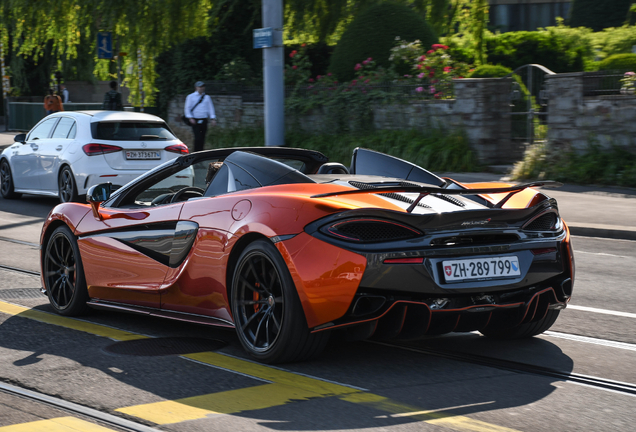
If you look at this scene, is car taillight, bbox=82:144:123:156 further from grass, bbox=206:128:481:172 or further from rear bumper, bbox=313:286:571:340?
rear bumper, bbox=313:286:571:340

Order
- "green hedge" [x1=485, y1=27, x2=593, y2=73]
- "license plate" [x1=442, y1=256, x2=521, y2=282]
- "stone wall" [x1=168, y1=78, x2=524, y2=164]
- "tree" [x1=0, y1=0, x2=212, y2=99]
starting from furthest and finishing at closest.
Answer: "tree" [x1=0, y1=0, x2=212, y2=99] < "green hedge" [x1=485, y1=27, x2=593, y2=73] < "stone wall" [x1=168, y1=78, x2=524, y2=164] < "license plate" [x1=442, y1=256, x2=521, y2=282]

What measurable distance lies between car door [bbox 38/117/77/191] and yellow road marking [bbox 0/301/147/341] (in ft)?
23.6

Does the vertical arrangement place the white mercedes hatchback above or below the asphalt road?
above

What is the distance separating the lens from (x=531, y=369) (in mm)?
4641

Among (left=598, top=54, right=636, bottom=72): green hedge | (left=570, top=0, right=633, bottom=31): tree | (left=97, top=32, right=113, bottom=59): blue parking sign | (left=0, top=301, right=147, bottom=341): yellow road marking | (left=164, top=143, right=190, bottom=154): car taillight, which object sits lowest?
(left=0, top=301, right=147, bottom=341): yellow road marking

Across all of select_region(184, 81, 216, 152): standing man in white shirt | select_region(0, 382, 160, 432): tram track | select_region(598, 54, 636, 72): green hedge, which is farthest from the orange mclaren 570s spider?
select_region(184, 81, 216, 152): standing man in white shirt

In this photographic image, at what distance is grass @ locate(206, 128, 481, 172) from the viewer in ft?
54.3

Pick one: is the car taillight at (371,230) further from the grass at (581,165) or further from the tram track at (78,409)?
the grass at (581,165)

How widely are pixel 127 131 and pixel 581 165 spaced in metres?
7.62

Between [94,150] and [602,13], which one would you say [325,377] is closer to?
[94,150]

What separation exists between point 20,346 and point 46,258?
4.49 ft

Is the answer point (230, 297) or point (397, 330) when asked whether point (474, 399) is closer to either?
point (397, 330)

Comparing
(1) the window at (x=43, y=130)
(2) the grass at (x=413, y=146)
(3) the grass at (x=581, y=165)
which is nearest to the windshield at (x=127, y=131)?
(1) the window at (x=43, y=130)

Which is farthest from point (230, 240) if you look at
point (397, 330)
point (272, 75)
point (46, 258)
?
point (272, 75)
